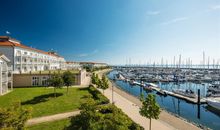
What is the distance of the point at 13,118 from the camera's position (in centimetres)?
1331

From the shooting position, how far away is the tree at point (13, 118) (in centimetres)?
1280

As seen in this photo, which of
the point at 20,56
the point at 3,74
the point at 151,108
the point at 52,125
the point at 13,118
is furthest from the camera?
the point at 20,56

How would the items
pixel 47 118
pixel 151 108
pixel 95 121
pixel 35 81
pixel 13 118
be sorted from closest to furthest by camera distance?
pixel 13 118 → pixel 95 121 → pixel 151 108 → pixel 47 118 → pixel 35 81

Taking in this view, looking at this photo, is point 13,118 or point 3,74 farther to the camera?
point 3,74

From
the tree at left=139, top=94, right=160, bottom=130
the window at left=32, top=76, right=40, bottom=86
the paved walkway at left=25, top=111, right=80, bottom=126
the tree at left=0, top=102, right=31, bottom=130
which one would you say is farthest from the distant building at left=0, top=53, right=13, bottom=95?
the tree at left=139, top=94, right=160, bottom=130

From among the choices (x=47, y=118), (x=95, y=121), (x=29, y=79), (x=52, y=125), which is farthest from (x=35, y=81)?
(x=95, y=121)

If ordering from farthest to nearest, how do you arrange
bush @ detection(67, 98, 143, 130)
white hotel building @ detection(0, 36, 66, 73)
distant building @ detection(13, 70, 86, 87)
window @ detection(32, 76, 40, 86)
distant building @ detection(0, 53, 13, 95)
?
window @ detection(32, 76, 40, 86) → distant building @ detection(13, 70, 86, 87) → white hotel building @ detection(0, 36, 66, 73) → distant building @ detection(0, 53, 13, 95) → bush @ detection(67, 98, 143, 130)

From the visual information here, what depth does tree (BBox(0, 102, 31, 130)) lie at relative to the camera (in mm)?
12797

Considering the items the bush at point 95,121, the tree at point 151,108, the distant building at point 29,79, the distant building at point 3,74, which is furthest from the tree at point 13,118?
the distant building at point 29,79

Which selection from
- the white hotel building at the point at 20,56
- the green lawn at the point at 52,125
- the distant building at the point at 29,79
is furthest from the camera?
the distant building at the point at 29,79

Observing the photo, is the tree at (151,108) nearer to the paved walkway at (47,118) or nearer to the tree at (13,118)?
the paved walkway at (47,118)

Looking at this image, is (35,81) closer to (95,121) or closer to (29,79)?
(29,79)

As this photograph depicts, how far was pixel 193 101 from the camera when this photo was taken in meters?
46.2

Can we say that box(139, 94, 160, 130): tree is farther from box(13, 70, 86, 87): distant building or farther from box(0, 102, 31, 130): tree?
box(13, 70, 86, 87): distant building
